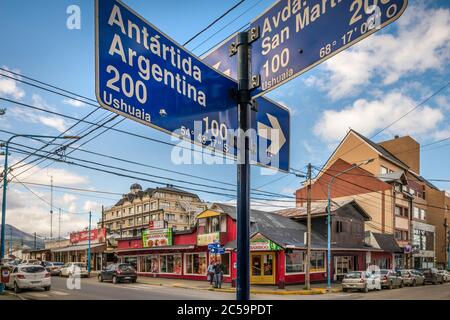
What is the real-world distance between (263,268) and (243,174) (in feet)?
95.0

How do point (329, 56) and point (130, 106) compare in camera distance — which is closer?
point (130, 106)

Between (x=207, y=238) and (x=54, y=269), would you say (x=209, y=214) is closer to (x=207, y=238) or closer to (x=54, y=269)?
(x=207, y=238)

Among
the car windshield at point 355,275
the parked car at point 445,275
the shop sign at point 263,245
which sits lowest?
the parked car at point 445,275

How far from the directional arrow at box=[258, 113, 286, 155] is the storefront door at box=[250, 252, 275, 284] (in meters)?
27.7

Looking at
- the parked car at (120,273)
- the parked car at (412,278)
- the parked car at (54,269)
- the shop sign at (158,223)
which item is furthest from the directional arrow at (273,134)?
the parked car at (54,269)

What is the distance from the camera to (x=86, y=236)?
60094 mm

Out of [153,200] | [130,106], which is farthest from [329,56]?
[153,200]

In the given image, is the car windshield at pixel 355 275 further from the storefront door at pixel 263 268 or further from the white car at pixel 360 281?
the storefront door at pixel 263 268

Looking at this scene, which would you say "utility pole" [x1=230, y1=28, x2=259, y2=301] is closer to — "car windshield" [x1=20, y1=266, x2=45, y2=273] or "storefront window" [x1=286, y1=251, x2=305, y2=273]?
"car windshield" [x1=20, y1=266, x2=45, y2=273]

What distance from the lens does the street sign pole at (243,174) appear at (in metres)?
2.94

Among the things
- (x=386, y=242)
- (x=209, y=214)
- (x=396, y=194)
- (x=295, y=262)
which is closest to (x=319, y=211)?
(x=295, y=262)
